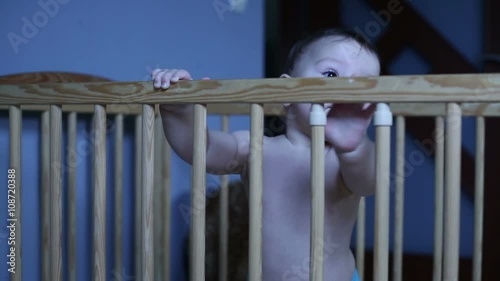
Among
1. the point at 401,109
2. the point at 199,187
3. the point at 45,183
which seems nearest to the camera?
the point at 199,187

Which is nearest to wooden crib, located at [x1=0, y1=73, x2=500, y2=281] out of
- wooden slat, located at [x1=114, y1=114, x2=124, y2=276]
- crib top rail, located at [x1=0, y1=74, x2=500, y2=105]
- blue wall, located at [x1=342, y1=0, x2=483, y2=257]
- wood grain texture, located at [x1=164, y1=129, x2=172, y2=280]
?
crib top rail, located at [x1=0, y1=74, x2=500, y2=105]

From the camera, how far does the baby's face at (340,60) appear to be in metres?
0.97

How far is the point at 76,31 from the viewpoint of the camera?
127 centimetres

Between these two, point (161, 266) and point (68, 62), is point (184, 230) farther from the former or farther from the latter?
point (68, 62)

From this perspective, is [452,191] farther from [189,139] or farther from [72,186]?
[72,186]

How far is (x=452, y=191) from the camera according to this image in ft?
2.23

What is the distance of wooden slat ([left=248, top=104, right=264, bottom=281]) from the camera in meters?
0.75

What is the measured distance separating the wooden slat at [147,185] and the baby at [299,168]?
11 cm

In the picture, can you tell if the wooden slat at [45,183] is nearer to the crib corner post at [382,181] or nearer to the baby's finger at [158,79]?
the baby's finger at [158,79]

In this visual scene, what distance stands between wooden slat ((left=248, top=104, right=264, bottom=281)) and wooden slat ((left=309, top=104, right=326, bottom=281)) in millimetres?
68

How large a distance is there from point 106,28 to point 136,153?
275mm

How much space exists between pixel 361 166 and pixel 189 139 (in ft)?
0.89

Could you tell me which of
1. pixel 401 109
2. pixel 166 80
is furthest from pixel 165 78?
pixel 401 109

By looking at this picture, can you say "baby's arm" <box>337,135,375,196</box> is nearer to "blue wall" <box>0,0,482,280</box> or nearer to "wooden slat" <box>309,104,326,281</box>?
"wooden slat" <box>309,104,326,281</box>
